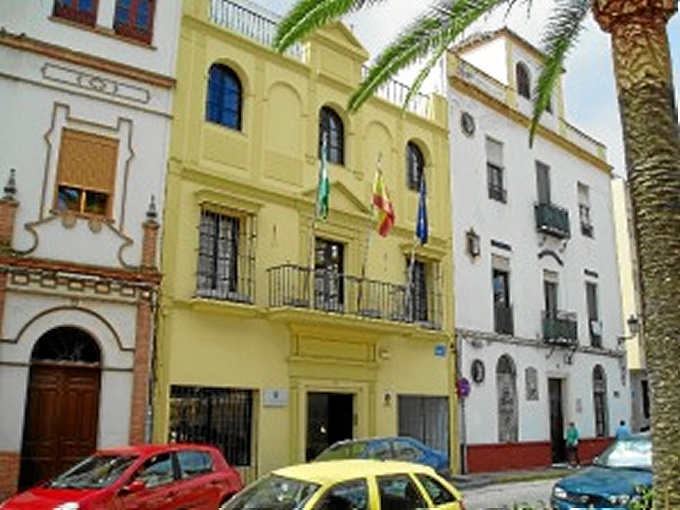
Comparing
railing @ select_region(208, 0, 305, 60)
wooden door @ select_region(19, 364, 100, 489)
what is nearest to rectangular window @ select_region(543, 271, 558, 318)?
railing @ select_region(208, 0, 305, 60)

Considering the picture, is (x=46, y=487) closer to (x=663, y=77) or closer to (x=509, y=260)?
(x=663, y=77)

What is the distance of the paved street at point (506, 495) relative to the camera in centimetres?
1544

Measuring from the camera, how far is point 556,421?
2647 cm

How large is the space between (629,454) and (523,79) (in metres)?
19.3

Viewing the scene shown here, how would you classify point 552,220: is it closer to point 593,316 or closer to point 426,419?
point 593,316

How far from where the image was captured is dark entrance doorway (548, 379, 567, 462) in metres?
26.1

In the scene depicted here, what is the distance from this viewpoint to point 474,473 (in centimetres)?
2197

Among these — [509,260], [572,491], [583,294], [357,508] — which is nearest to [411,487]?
[357,508]

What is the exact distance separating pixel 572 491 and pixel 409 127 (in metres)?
13.9

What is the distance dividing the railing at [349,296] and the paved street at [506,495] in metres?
4.67

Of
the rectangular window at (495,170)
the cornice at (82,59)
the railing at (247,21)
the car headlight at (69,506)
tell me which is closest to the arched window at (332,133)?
the railing at (247,21)

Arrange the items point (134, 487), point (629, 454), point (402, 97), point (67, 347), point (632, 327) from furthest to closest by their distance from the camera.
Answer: point (632, 327)
point (402, 97)
point (67, 347)
point (629, 454)
point (134, 487)

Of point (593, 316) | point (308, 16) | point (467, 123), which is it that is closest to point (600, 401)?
point (593, 316)

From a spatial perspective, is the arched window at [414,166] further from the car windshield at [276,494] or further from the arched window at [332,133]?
the car windshield at [276,494]
